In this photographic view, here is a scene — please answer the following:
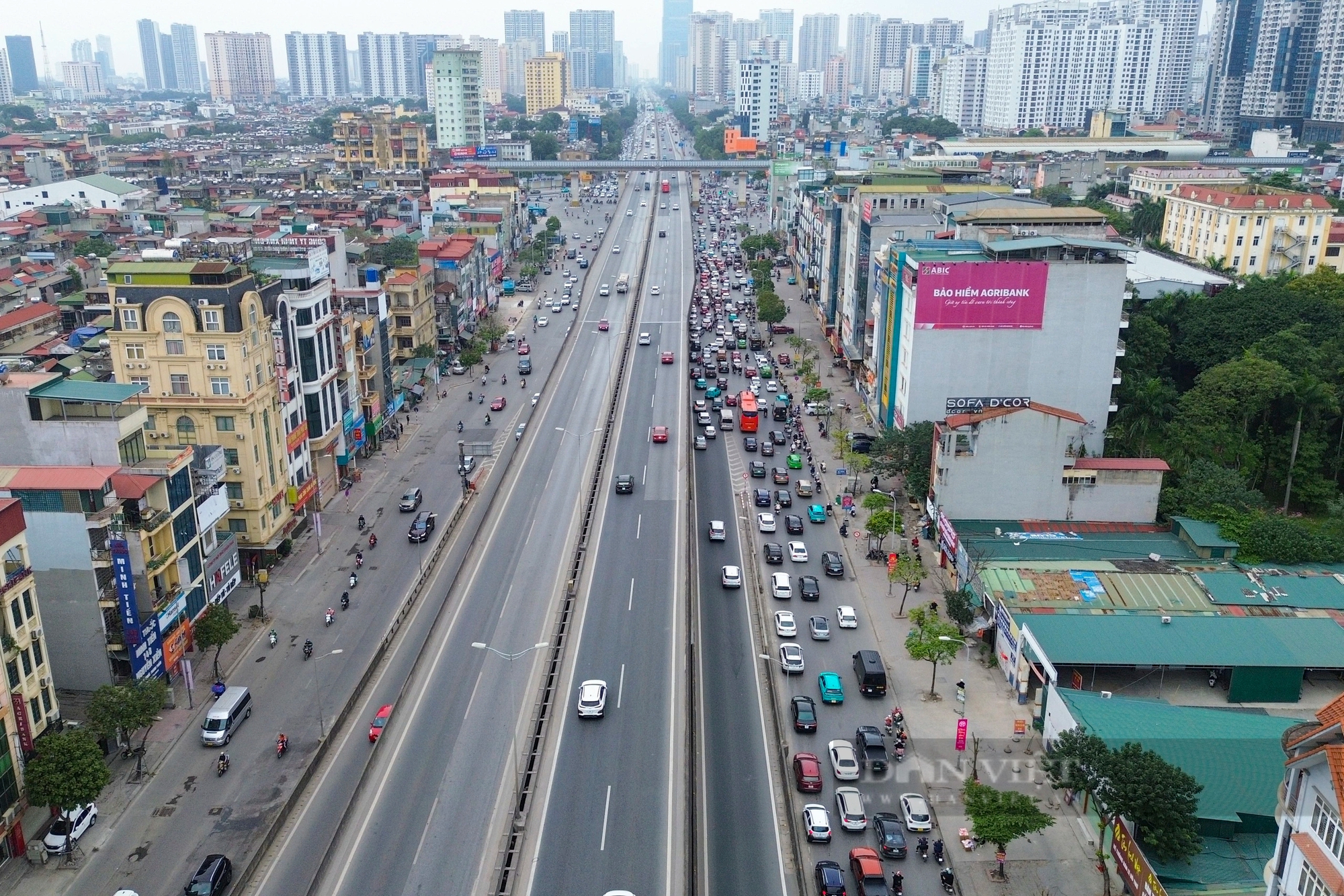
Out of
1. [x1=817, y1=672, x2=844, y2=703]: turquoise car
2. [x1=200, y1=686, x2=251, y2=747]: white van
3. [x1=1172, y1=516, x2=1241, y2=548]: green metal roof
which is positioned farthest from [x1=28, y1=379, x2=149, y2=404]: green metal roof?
[x1=1172, y1=516, x2=1241, y2=548]: green metal roof

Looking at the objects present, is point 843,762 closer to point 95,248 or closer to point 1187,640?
point 1187,640

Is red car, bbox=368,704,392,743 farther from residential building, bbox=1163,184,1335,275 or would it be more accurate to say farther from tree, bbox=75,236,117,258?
residential building, bbox=1163,184,1335,275

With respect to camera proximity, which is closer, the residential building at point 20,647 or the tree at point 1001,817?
the tree at point 1001,817

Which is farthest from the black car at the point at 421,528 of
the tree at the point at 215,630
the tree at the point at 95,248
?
the tree at the point at 95,248

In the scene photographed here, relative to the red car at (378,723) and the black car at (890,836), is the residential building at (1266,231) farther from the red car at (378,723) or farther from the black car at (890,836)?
the red car at (378,723)

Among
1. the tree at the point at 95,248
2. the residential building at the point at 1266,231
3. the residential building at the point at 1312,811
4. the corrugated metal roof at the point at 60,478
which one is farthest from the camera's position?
the tree at the point at 95,248

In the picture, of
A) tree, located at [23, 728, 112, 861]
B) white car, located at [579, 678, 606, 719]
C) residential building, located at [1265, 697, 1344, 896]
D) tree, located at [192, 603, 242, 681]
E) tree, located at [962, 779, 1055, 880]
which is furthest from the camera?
tree, located at [192, 603, 242, 681]
